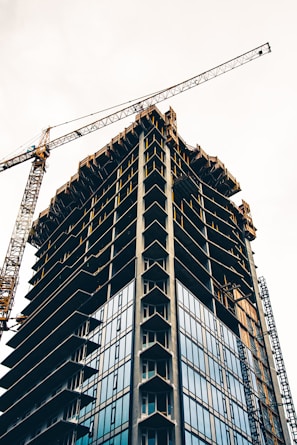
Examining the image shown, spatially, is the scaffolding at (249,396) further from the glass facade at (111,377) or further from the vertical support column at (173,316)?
the glass facade at (111,377)

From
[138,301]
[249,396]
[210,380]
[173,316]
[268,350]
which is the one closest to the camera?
[173,316]

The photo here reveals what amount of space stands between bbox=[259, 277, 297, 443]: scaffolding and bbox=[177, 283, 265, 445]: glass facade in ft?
27.4

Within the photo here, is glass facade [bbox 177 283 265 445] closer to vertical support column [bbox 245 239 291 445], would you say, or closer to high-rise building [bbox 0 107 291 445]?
high-rise building [bbox 0 107 291 445]

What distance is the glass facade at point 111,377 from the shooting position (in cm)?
5603

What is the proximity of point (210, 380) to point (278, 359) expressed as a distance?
2615 cm

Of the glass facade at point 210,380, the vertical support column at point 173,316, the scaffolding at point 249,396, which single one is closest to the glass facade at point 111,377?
the vertical support column at point 173,316

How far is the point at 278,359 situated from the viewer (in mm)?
86375

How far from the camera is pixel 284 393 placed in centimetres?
8162

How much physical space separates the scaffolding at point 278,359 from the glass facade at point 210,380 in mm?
8357

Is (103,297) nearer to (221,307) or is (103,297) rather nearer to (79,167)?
(221,307)

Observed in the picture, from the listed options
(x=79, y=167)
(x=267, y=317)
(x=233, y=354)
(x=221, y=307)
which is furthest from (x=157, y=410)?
(x=79, y=167)

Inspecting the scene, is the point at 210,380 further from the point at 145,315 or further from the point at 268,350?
the point at 268,350

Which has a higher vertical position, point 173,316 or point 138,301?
point 138,301

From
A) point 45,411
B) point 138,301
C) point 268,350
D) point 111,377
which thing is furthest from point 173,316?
point 268,350
